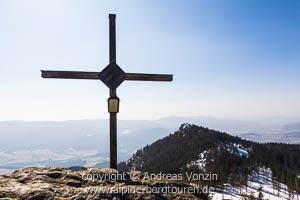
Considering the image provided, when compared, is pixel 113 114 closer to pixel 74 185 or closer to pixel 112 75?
pixel 112 75

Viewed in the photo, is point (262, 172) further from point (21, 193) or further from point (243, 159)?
point (21, 193)

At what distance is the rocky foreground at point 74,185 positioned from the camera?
14.2 feet

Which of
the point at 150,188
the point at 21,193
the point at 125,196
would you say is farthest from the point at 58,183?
the point at 150,188

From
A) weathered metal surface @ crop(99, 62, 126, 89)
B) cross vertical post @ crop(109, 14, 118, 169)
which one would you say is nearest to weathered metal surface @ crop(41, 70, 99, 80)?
weathered metal surface @ crop(99, 62, 126, 89)

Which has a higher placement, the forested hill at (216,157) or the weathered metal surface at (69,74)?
the weathered metal surface at (69,74)

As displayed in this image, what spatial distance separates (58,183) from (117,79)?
3811 millimetres

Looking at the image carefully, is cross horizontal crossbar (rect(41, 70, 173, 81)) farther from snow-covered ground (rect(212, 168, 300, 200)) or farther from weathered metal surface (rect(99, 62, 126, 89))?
snow-covered ground (rect(212, 168, 300, 200))

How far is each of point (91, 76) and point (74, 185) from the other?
13.4 ft

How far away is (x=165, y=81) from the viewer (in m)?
9.09

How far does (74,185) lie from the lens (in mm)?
4898

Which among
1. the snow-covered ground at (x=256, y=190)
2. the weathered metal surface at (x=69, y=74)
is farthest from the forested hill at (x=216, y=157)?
the weathered metal surface at (x=69, y=74)

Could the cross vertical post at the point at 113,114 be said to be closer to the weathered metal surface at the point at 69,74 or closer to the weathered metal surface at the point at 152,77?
the weathered metal surface at the point at 69,74

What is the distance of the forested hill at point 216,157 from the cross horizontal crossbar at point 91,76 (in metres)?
98.1

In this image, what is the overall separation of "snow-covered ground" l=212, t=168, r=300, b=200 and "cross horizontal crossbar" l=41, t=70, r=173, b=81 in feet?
309
